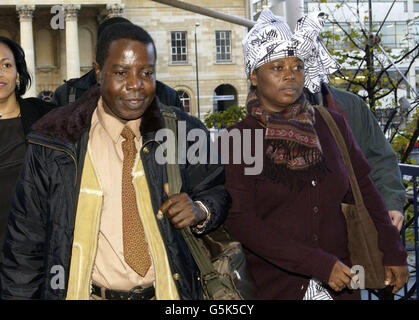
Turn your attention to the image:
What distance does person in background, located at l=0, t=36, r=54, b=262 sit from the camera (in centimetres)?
307

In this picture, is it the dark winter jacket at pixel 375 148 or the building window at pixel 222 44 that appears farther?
the building window at pixel 222 44

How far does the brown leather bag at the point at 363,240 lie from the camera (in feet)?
8.25

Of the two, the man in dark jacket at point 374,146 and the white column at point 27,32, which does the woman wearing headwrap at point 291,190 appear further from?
the white column at point 27,32

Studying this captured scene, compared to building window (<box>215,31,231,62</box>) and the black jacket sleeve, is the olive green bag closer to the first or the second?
the black jacket sleeve

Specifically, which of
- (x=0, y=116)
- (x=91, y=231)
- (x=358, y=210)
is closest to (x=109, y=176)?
(x=91, y=231)

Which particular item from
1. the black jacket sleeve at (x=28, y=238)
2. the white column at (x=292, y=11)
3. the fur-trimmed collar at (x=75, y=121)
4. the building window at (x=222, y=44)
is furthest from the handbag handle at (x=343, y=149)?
the building window at (x=222, y=44)

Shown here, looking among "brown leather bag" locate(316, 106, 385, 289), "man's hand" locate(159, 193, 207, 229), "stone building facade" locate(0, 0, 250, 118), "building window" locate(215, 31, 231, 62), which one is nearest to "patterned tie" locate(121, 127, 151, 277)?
"man's hand" locate(159, 193, 207, 229)

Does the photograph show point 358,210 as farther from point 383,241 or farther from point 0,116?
point 0,116

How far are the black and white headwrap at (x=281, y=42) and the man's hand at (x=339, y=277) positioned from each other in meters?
0.84

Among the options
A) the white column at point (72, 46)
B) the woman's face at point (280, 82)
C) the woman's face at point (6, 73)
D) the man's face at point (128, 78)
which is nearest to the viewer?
the man's face at point (128, 78)

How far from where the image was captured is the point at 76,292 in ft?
7.24

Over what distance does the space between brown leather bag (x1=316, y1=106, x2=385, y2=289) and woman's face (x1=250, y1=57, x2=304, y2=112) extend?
0.36 m

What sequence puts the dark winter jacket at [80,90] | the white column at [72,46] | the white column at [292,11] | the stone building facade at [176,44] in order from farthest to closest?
the stone building facade at [176,44], the white column at [72,46], the white column at [292,11], the dark winter jacket at [80,90]

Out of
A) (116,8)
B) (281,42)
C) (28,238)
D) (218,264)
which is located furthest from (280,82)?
(116,8)
